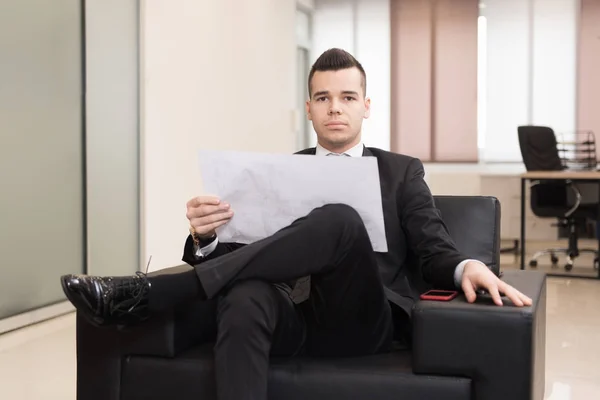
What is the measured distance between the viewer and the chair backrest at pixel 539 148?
5.62 metres

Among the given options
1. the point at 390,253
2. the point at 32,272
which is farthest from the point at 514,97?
the point at 390,253

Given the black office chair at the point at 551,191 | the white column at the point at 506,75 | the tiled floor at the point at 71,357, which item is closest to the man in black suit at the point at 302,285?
the tiled floor at the point at 71,357

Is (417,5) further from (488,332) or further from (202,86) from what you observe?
(488,332)

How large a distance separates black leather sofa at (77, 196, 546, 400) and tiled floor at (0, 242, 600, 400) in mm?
869

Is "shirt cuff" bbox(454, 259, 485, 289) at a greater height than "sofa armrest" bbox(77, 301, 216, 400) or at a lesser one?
greater

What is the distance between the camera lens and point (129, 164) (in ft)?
13.7

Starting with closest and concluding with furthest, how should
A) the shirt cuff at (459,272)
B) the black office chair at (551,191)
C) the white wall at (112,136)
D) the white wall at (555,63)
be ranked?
the shirt cuff at (459,272)
the white wall at (112,136)
the black office chair at (551,191)
the white wall at (555,63)

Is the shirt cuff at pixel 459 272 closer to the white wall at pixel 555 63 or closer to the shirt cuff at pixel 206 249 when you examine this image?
the shirt cuff at pixel 206 249

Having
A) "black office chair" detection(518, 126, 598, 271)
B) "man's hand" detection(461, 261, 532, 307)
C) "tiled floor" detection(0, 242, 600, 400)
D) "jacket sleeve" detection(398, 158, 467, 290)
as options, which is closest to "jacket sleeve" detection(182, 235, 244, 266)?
"jacket sleeve" detection(398, 158, 467, 290)

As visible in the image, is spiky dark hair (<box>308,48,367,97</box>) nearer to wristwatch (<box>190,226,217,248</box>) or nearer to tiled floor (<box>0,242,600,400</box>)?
wristwatch (<box>190,226,217,248</box>)

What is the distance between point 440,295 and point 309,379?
33 centimetres

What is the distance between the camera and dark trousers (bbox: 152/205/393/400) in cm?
140

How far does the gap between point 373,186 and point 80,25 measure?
9.02 ft

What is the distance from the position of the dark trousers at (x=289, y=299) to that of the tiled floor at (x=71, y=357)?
111 cm
